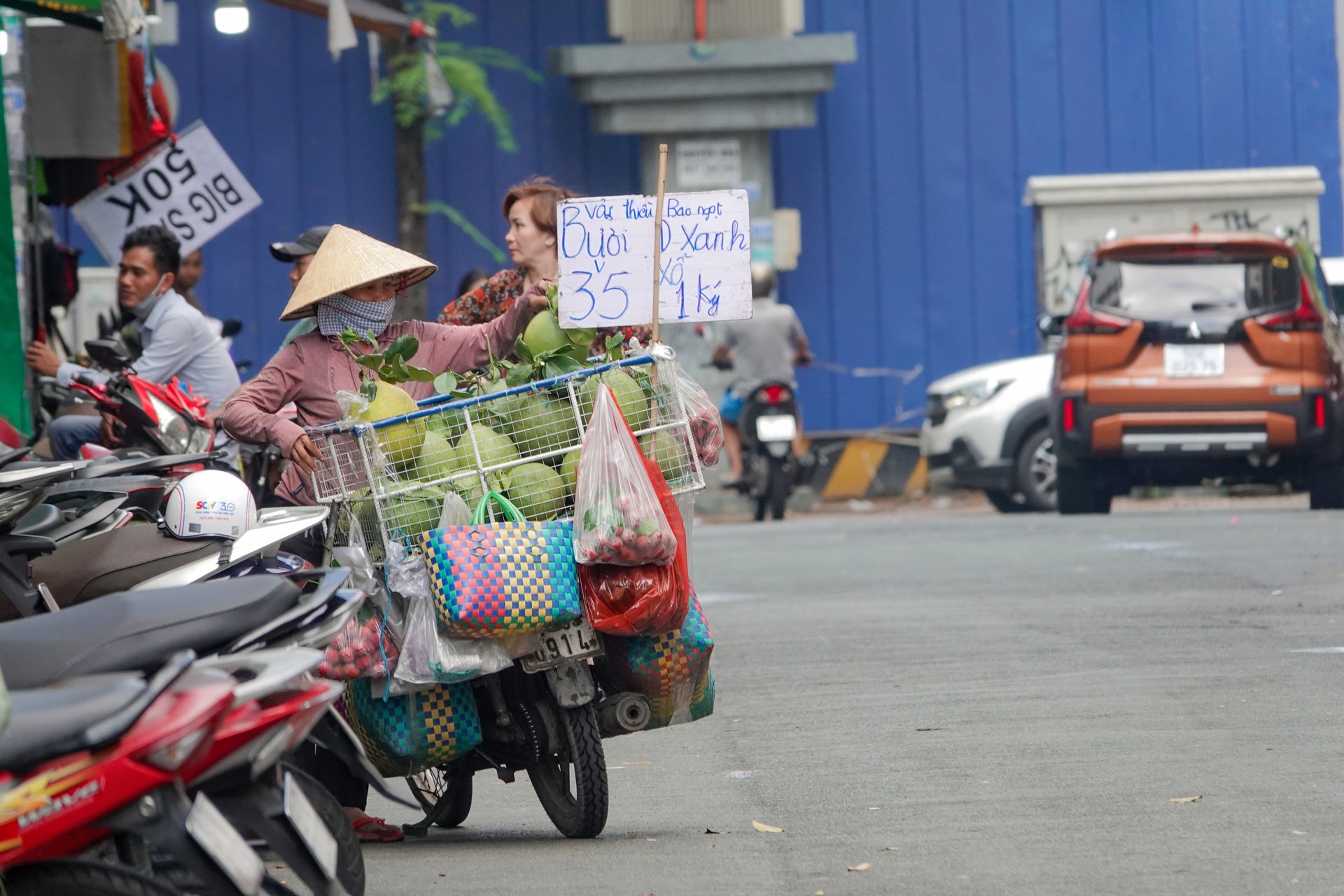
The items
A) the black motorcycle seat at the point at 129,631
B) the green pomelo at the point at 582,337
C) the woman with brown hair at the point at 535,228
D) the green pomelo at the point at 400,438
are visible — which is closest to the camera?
the black motorcycle seat at the point at 129,631

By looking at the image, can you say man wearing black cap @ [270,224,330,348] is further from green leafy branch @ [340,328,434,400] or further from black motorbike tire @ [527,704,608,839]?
black motorbike tire @ [527,704,608,839]

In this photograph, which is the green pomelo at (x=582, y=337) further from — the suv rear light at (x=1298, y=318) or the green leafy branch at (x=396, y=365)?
the suv rear light at (x=1298, y=318)

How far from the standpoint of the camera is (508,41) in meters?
19.5

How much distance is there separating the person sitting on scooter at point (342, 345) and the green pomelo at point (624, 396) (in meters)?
0.44

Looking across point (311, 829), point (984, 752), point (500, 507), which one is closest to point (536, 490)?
Answer: point (500, 507)

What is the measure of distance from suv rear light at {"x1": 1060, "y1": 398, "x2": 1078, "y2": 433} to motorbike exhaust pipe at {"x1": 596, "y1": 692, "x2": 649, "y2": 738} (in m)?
8.98

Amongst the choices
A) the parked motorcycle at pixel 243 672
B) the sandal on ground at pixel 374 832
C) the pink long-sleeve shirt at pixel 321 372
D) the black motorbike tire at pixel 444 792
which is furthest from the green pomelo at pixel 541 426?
the parked motorcycle at pixel 243 672

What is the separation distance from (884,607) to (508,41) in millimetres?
11046

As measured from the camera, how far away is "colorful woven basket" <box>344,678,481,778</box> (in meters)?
5.17

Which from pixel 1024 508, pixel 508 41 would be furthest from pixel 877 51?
pixel 1024 508

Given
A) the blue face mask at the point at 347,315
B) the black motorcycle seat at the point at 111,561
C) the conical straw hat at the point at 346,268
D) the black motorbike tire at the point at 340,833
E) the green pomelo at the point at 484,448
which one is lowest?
the black motorbike tire at the point at 340,833

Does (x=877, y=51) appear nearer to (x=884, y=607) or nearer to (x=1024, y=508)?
(x=1024, y=508)

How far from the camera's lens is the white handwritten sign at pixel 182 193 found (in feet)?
37.9

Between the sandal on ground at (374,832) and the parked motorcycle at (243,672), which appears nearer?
the parked motorcycle at (243,672)
